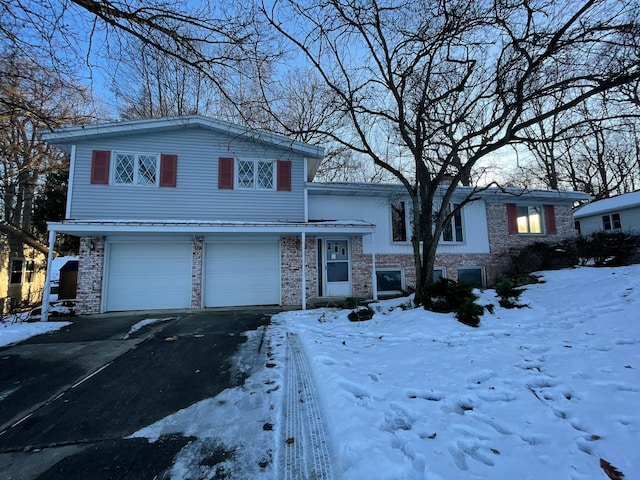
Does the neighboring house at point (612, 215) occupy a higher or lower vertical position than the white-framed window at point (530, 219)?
→ higher

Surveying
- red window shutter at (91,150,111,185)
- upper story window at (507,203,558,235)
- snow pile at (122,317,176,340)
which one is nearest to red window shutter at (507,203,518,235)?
upper story window at (507,203,558,235)

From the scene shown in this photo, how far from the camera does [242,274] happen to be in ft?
32.5

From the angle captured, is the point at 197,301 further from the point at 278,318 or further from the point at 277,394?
the point at 277,394

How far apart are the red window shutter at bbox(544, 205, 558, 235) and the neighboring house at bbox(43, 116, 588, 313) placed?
462 centimetres

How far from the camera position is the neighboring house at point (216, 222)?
9039mm

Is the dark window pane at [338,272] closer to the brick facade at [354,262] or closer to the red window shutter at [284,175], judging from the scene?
the brick facade at [354,262]

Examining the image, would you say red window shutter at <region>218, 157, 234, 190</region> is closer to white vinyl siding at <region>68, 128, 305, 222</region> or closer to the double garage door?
white vinyl siding at <region>68, 128, 305, 222</region>

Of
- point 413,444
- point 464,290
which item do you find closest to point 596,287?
point 464,290

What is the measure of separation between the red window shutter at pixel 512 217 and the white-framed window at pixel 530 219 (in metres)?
0.25

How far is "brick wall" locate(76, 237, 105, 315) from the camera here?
8766mm

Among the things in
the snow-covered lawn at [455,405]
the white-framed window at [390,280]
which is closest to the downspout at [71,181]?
the snow-covered lawn at [455,405]

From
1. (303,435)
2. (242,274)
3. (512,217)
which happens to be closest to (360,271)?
(242,274)

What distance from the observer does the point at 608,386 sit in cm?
287

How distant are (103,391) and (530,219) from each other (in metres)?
15.5
